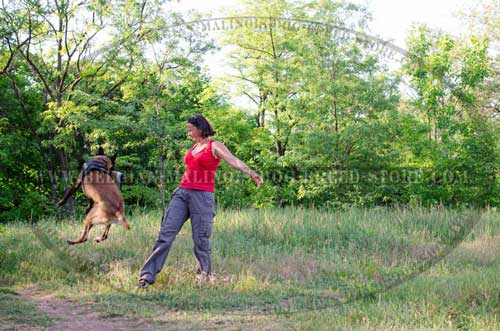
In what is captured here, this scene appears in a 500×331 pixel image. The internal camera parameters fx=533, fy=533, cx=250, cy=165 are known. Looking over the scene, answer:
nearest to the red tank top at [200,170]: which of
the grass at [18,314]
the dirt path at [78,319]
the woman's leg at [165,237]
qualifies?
the woman's leg at [165,237]

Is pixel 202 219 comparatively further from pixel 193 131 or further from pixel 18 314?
pixel 18 314

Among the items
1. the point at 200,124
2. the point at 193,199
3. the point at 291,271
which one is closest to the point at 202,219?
the point at 193,199

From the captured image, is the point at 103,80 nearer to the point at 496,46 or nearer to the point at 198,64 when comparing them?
the point at 198,64

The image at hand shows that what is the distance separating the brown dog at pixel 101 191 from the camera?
4604 mm

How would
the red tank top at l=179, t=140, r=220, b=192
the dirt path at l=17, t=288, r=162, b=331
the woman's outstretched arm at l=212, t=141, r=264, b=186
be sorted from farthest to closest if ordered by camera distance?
1. the red tank top at l=179, t=140, r=220, b=192
2. the woman's outstretched arm at l=212, t=141, r=264, b=186
3. the dirt path at l=17, t=288, r=162, b=331

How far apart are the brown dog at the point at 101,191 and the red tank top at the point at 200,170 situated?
834mm

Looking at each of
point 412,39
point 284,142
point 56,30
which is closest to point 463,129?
point 412,39

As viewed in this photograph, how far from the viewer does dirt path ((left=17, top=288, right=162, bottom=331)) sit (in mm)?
4508

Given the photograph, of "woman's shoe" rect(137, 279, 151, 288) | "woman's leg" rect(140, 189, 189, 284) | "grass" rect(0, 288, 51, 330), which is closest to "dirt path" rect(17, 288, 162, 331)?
"grass" rect(0, 288, 51, 330)

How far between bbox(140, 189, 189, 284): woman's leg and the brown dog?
0.59 metres

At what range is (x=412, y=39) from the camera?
1585cm

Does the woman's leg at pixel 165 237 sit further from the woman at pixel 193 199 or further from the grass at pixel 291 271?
the grass at pixel 291 271

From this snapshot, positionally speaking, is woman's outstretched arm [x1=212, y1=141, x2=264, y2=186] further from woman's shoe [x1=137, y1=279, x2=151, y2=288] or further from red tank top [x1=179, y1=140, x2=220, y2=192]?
woman's shoe [x1=137, y1=279, x2=151, y2=288]

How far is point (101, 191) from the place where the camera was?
4.77 metres
